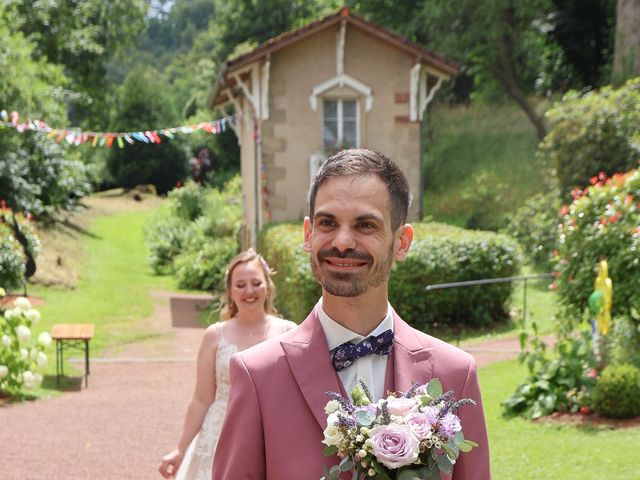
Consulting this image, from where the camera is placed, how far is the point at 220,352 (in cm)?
611

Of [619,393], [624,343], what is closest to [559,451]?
[619,393]

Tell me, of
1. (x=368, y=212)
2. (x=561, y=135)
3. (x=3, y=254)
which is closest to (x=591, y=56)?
(x=561, y=135)

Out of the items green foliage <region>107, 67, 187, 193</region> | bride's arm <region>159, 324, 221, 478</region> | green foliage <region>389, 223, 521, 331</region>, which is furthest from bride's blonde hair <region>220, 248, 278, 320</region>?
green foliage <region>107, 67, 187, 193</region>

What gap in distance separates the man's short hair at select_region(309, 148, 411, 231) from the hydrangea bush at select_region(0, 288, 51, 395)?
10417mm

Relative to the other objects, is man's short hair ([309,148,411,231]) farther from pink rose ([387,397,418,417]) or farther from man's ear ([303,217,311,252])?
pink rose ([387,397,418,417])

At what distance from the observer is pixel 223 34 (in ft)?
150

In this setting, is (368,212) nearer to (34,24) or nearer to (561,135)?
(561,135)

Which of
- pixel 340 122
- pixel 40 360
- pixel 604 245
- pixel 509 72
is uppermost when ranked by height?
pixel 509 72

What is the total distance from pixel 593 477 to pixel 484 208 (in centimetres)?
2118

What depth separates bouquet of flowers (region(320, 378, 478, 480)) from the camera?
254cm

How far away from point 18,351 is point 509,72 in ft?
69.6

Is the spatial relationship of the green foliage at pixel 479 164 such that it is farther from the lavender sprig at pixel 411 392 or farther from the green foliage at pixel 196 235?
the lavender sprig at pixel 411 392

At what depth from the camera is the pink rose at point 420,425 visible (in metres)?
2.56

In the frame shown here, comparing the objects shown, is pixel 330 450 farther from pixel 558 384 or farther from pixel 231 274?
pixel 558 384
